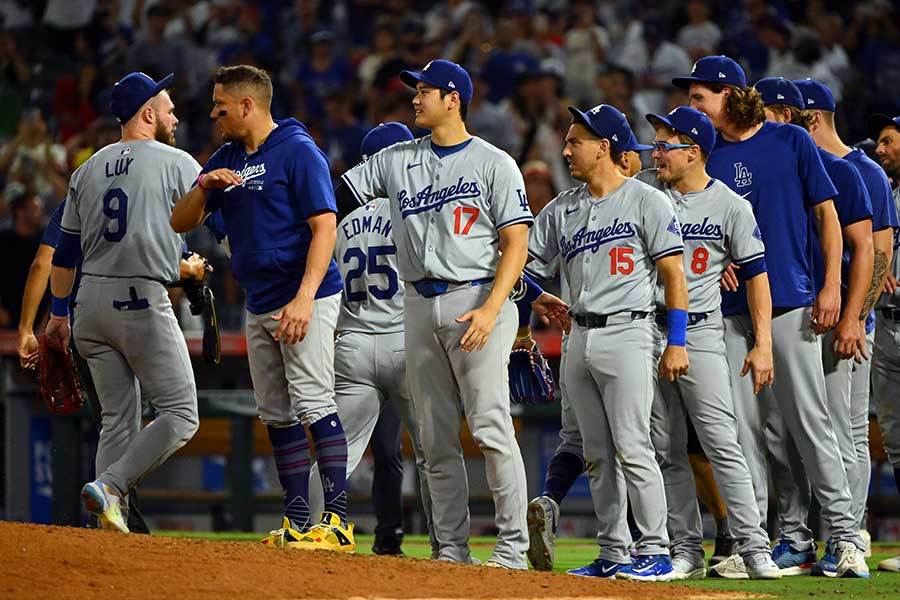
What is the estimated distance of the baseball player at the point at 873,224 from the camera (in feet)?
21.9

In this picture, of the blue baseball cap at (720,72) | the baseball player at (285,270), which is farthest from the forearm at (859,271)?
the baseball player at (285,270)

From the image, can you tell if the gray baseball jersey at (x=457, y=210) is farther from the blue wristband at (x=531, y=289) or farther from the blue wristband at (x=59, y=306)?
the blue wristband at (x=59, y=306)

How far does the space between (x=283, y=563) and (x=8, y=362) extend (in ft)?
20.5

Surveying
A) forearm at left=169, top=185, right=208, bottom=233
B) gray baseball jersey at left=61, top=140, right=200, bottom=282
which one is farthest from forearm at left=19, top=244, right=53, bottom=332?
forearm at left=169, top=185, right=208, bottom=233

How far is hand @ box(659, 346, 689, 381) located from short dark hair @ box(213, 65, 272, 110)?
188cm

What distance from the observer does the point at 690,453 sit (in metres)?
6.89

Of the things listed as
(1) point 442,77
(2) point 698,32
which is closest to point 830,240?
(1) point 442,77

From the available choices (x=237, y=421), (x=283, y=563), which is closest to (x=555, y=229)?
(x=283, y=563)

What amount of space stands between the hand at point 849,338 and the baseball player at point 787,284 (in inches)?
7.1

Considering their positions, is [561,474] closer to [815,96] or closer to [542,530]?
[542,530]

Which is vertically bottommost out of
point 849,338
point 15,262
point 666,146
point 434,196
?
point 849,338

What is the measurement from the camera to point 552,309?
6.23 meters

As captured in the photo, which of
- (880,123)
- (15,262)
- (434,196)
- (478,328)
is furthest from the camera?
(15,262)

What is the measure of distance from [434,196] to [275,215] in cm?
63
